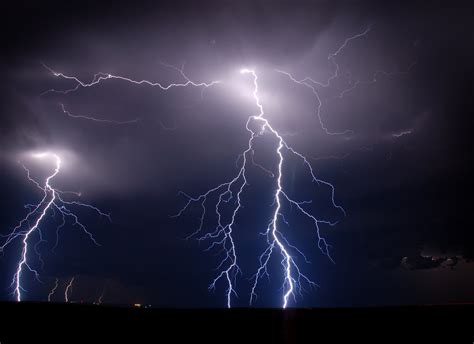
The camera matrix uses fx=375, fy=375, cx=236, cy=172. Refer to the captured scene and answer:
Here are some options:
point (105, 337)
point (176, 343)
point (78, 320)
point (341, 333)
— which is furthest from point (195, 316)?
point (341, 333)

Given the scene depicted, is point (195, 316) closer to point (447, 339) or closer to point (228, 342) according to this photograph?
point (228, 342)

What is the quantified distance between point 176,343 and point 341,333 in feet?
2.62

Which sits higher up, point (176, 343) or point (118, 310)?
point (118, 310)

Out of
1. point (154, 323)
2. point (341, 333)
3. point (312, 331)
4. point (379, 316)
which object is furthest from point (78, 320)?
point (379, 316)

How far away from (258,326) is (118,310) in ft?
2.24

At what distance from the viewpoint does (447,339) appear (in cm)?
179

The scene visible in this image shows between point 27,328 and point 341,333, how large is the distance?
1.52m

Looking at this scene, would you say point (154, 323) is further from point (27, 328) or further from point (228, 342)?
point (27, 328)

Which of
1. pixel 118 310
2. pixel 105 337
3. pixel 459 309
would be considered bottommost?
pixel 105 337

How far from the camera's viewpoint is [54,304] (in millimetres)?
1886

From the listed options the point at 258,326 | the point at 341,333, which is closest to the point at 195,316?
the point at 258,326

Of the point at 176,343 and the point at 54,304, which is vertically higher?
the point at 54,304

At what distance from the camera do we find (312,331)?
1823 mm

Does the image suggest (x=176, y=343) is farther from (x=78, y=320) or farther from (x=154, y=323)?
(x=78, y=320)
